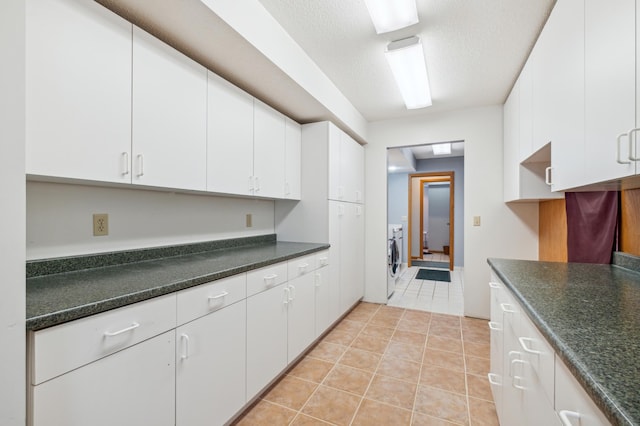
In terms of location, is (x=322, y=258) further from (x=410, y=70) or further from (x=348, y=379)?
(x=410, y=70)

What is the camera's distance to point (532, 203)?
2967 mm

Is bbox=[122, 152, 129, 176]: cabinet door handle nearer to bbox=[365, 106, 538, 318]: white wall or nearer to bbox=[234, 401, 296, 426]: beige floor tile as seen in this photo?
bbox=[234, 401, 296, 426]: beige floor tile

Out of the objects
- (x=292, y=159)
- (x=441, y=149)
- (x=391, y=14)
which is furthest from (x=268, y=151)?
(x=441, y=149)

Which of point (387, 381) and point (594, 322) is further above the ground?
point (594, 322)

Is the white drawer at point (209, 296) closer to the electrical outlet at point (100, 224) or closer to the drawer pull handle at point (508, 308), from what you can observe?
the electrical outlet at point (100, 224)

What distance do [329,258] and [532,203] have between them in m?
2.24

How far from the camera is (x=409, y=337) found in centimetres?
267

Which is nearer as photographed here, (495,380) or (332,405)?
(495,380)

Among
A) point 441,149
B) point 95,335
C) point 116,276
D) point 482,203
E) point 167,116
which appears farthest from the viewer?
point 441,149

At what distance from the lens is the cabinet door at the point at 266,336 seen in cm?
165

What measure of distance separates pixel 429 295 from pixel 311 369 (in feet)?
8.38

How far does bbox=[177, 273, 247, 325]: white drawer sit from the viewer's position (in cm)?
124

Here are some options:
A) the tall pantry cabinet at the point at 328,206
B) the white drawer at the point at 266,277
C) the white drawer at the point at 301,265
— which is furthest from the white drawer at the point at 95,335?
the tall pantry cabinet at the point at 328,206

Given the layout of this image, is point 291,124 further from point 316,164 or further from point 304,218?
point 304,218
